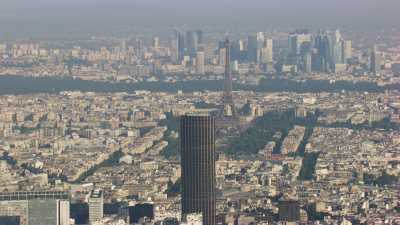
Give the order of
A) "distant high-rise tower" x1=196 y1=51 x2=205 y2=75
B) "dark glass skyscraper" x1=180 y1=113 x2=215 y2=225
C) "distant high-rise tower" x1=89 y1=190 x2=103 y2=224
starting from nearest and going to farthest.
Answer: "distant high-rise tower" x1=89 y1=190 x2=103 y2=224, "dark glass skyscraper" x1=180 y1=113 x2=215 y2=225, "distant high-rise tower" x1=196 y1=51 x2=205 y2=75

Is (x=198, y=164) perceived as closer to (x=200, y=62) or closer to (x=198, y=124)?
(x=198, y=124)

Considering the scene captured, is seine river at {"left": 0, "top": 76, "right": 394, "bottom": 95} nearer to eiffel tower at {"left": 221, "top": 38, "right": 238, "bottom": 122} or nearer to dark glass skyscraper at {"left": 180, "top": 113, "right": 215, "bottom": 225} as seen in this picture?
eiffel tower at {"left": 221, "top": 38, "right": 238, "bottom": 122}

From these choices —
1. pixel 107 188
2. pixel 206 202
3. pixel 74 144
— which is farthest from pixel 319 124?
pixel 206 202

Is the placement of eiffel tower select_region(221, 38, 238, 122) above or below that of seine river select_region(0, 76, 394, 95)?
Answer: above

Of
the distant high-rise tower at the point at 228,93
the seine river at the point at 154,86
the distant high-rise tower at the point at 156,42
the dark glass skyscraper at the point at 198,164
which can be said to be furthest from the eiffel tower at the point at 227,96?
the dark glass skyscraper at the point at 198,164

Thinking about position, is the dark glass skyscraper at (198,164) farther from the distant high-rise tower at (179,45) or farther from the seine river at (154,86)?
the distant high-rise tower at (179,45)

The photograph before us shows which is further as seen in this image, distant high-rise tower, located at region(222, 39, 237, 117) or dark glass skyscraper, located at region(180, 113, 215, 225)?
distant high-rise tower, located at region(222, 39, 237, 117)

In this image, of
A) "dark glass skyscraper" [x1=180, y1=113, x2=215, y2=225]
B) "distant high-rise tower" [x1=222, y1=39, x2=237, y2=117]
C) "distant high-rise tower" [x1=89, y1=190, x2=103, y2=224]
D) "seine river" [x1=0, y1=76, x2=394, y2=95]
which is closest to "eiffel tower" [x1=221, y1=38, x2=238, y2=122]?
"distant high-rise tower" [x1=222, y1=39, x2=237, y2=117]
